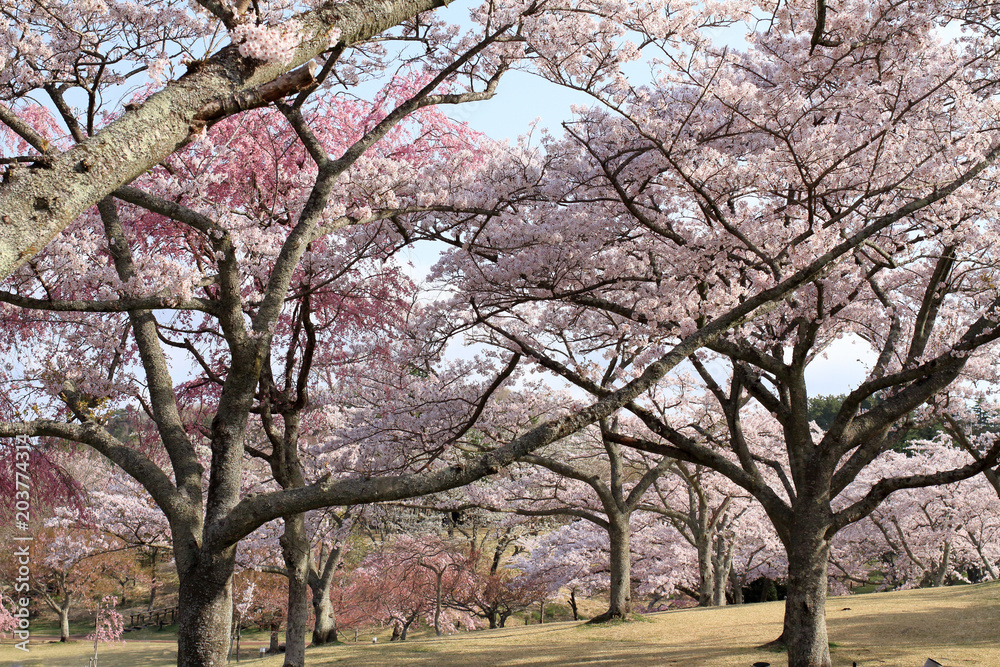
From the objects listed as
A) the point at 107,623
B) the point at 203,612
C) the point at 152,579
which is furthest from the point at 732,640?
the point at 152,579

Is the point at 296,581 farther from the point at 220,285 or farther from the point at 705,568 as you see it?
the point at 705,568

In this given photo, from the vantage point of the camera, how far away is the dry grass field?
7.88 m

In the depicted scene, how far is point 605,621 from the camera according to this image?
1299cm

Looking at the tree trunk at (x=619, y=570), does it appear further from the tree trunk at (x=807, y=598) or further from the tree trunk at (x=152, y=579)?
the tree trunk at (x=152, y=579)

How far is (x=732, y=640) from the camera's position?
9.52 metres

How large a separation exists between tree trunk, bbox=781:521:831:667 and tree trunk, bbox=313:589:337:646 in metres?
12.0

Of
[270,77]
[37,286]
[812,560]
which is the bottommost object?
[812,560]

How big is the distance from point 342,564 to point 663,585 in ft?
36.1

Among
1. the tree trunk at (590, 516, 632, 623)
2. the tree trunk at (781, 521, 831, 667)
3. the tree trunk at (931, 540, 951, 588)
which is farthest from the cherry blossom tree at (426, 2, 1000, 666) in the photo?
the tree trunk at (931, 540, 951, 588)

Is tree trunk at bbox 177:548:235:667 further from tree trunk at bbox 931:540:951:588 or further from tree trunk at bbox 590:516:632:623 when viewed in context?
tree trunk at bbox 931:540:951:588

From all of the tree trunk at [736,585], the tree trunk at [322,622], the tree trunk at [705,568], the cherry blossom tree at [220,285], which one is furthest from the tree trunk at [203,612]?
the tree trunk at [736,585]

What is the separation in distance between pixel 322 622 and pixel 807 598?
1280 cm

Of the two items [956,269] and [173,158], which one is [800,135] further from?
[173,158]

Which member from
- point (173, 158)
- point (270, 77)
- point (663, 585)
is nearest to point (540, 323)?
point (173, 158)
